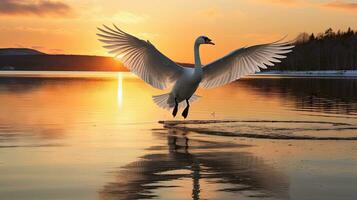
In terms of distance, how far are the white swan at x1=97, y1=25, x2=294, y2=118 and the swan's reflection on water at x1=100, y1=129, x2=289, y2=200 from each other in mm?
4272

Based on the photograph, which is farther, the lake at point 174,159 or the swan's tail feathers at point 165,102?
the swan's tail feathers at point 165,102

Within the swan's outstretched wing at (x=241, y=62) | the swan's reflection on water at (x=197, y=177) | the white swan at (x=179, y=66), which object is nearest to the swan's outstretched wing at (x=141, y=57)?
the white swan at (x=179, y=66)

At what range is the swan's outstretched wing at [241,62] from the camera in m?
16.3

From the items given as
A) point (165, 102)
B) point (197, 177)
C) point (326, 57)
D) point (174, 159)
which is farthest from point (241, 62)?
point (326, 57)

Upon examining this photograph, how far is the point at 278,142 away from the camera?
12.9 meters

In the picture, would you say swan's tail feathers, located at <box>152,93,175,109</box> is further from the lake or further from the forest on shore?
the forest on shore

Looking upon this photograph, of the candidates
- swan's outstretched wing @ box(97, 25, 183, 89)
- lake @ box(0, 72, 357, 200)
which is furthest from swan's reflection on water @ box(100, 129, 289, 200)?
swan's outstretched wing @ box(97, 25, 183, 89)

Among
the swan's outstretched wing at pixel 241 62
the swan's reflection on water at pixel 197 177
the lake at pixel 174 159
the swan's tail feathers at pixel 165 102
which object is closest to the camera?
the swan's reflection on water at pixel 197 177

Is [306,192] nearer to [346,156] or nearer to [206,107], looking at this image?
[346,156]

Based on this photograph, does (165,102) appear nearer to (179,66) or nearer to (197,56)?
(179,66)

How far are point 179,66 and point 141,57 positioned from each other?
3.40ft

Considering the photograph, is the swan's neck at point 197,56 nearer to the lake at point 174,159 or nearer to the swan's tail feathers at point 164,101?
the lake at point 174,159

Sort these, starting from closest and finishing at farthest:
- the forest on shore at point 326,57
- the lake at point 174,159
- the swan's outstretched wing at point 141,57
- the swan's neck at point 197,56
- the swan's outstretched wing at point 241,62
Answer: the lake at point 174,159 < the swan's outstretched wing at point 141,57 < the swan's neck at point 197,56 < the swan's outstretched wing at point 241,62 < the forest on shore at point 326,57

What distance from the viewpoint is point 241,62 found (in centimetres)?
1695
